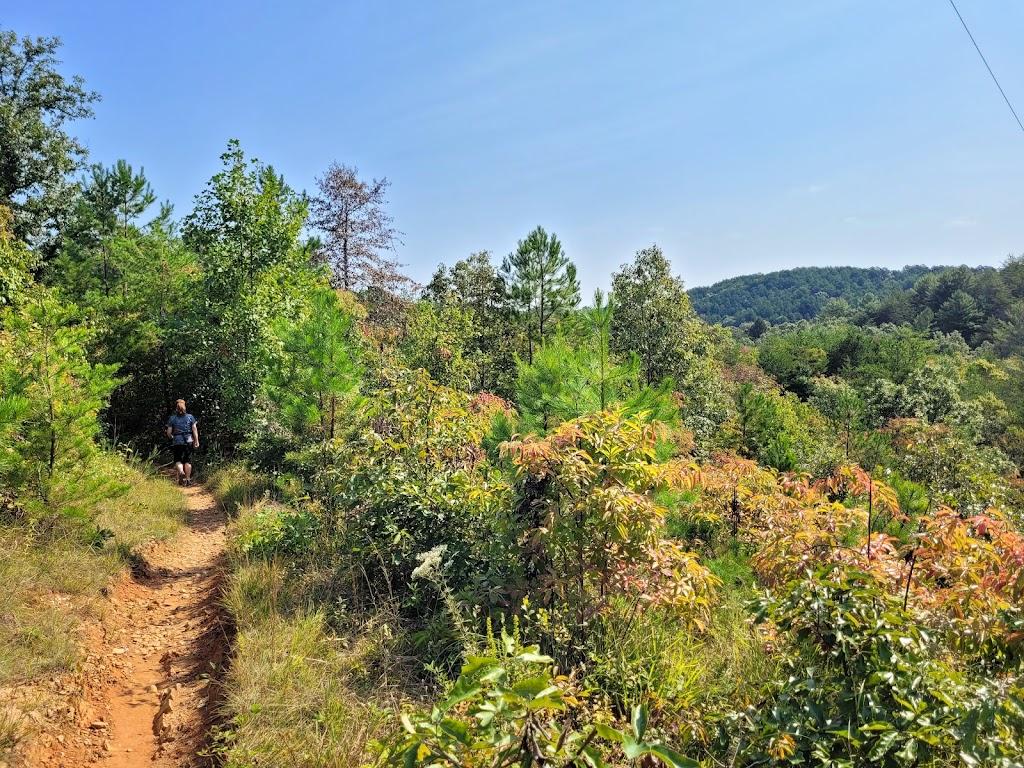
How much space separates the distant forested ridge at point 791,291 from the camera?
148 m

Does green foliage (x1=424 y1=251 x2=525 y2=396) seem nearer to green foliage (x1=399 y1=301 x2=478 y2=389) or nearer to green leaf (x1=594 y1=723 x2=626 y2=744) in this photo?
green foliage (x1=399 y1=301 x2=478 y2=389)

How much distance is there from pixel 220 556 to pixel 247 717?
13.1 ft

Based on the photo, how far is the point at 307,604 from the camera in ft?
14.8

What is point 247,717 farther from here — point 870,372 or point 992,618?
point 870,372

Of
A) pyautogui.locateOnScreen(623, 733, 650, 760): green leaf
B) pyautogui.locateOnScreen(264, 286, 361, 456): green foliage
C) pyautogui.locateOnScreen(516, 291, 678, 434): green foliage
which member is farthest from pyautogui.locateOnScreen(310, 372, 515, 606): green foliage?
pyautogui.locateOnScreen(264, 286, 361, 456): green foliage

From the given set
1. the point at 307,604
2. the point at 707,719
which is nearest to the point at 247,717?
the point at 307,604

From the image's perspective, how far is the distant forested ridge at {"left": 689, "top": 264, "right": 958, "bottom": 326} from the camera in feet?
484

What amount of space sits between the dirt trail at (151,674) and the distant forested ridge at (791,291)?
483 feet

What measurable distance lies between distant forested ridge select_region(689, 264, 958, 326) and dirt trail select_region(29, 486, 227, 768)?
14721cm

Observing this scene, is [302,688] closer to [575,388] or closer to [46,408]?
[575,388]

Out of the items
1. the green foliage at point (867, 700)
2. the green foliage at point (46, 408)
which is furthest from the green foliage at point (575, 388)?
the green foliage at point (46, 408)

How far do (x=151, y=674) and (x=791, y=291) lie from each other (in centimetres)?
17736

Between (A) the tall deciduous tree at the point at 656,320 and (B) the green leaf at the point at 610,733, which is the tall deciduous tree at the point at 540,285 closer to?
(A) the tall deciduous tree at the point at 656,320

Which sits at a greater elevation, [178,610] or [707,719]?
[707,719]
